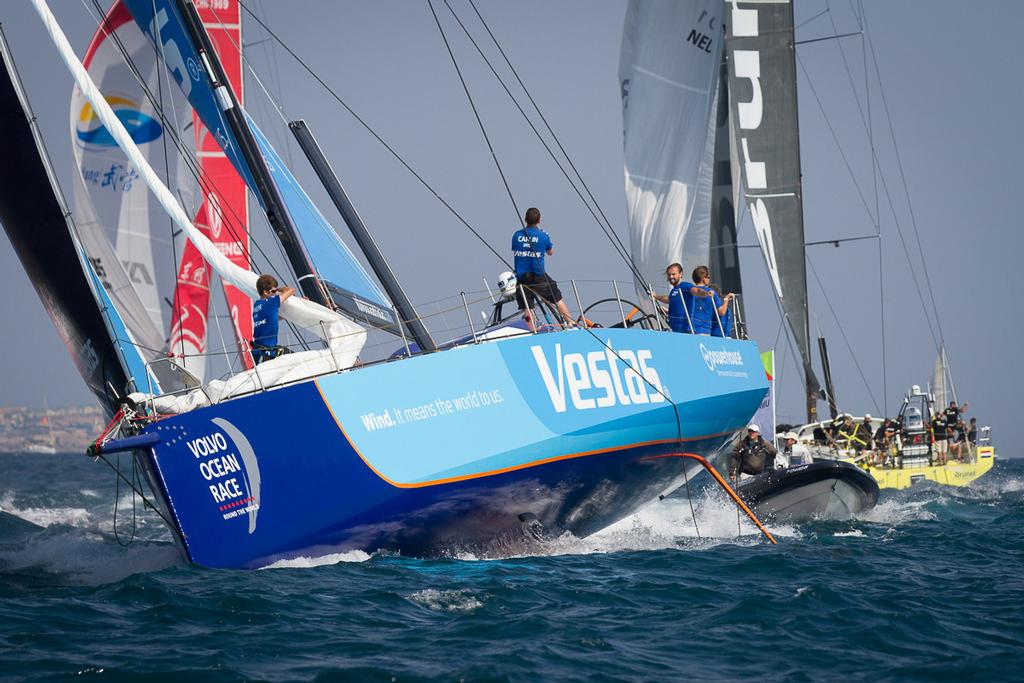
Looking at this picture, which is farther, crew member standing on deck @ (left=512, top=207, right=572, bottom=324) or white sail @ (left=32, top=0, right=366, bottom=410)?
crew member standing on deck @ (left=512, top=207, right=572, bottom=324)

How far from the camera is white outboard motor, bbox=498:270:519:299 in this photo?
10562 mm

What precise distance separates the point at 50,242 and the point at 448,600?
4.92m

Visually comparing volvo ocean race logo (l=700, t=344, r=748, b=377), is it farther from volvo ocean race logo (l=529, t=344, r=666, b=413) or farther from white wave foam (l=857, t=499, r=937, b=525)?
white wave foam (l=857, t=499, r=937, b=525)

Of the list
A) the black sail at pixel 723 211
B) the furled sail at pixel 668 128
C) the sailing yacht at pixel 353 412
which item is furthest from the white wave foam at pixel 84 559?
the black sail at pixel 723 211

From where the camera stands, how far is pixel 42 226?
33.2ft

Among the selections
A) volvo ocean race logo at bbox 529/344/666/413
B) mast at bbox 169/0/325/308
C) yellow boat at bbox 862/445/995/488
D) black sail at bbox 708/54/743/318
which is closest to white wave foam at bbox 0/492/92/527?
mast at bbox 169/0/325/308

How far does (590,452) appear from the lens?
30.9 ft

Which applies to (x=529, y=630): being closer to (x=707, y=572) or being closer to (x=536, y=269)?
(x=707, y=572)

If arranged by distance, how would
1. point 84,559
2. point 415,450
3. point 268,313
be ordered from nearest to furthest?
point 415,450, point 268,313, point 84,559

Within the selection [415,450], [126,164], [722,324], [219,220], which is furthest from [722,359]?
[126,164]

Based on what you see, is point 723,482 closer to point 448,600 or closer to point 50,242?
point 448,600

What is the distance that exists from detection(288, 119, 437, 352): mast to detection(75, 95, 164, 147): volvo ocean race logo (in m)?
5.41

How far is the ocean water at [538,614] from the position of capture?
611cm

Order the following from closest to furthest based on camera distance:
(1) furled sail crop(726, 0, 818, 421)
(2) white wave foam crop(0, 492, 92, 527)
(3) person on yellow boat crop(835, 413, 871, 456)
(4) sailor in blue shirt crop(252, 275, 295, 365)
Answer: (4) sailor in blue shirt crop(252, 275, 295, 365) < (2) white wave foam crop(0, 492, 92, 527) < (3) person on yellow boat crop(835, 413, 871, 456) < (1) furled sail crop(726, 0, 818, 421)
